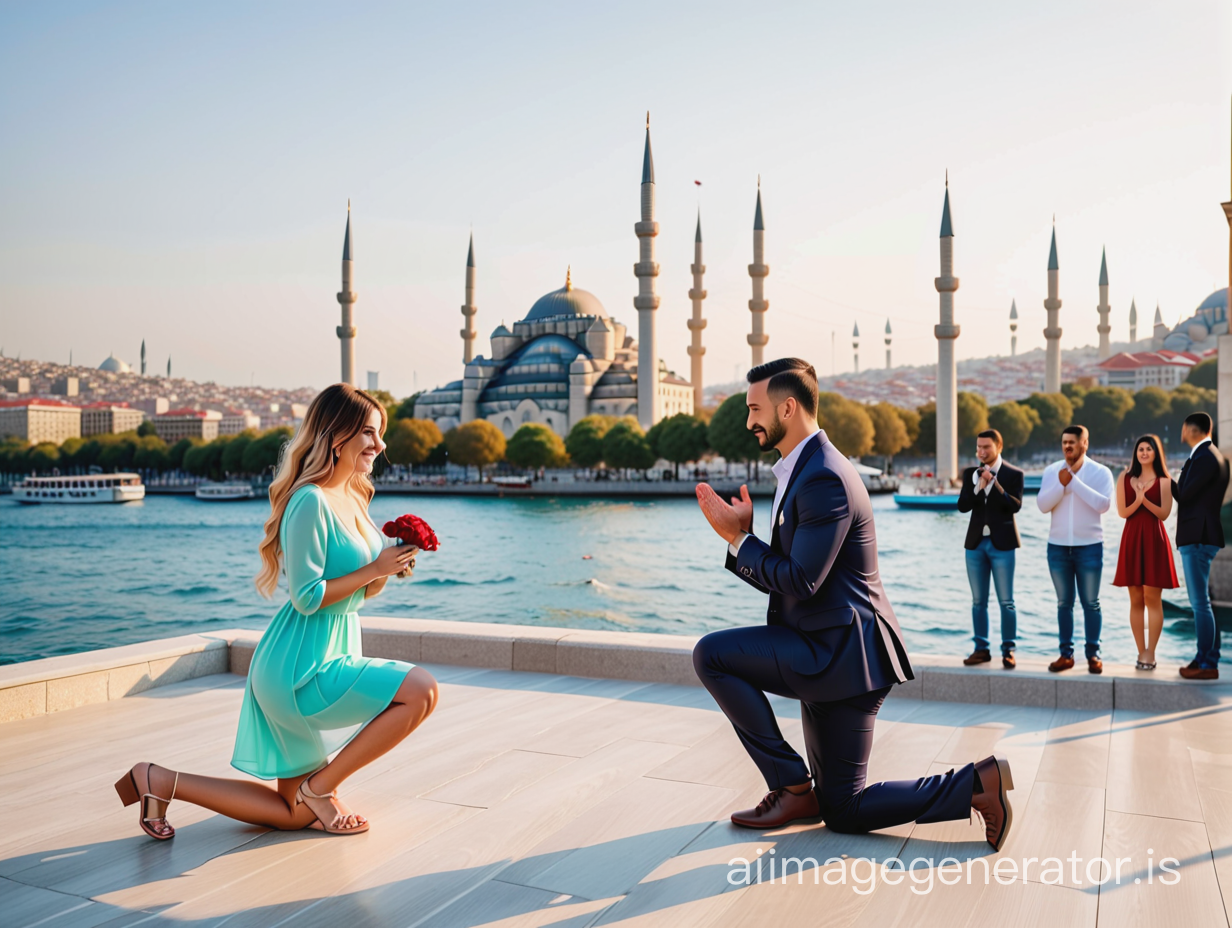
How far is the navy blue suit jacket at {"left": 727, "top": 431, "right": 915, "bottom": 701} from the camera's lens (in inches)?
92.5

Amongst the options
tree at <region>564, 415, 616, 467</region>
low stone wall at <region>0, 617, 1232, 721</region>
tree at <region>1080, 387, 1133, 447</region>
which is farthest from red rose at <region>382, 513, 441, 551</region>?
tree at <region>1080, 387, 1133, 447</region>

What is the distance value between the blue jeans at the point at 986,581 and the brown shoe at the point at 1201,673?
703mm

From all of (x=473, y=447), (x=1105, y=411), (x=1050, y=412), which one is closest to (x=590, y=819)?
(x=473, y=447)

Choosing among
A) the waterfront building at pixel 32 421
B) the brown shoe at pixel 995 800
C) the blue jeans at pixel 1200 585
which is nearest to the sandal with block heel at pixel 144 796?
the brown shoe at pixel 995 800

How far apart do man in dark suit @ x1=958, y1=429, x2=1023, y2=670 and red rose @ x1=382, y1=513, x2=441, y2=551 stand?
286 centimetres

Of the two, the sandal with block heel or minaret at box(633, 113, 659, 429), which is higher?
minaret at box(633, 113, 659, 429)

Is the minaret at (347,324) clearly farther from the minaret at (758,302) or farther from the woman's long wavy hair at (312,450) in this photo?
the woman's long wavy hair at (312,450)

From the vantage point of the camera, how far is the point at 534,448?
2025 inches

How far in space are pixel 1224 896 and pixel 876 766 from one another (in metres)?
1.09

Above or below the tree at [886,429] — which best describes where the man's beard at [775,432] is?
below

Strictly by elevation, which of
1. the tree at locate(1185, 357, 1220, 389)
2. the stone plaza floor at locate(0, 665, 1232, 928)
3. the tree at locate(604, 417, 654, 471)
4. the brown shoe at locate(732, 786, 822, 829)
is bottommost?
the stone plaza floor at locate(0, 665, 1232, 928)

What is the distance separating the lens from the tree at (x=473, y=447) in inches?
2117

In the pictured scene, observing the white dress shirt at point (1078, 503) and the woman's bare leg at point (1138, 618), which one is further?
the white dress shirt at point (1078, 503)

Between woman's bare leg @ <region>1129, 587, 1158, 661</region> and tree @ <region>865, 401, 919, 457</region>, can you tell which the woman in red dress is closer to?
woman's bare leg @ <region>1129, 587, 1158, 661</region>
